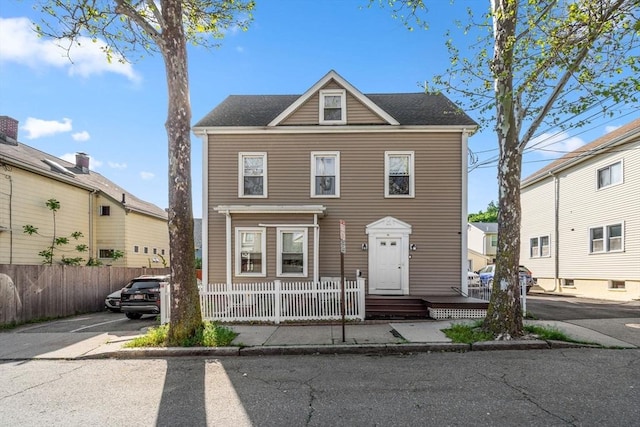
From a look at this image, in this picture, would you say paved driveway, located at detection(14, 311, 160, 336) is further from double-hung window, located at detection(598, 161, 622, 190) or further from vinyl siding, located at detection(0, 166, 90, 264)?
double-hung window, located at detection(598, 161, 622, 190)

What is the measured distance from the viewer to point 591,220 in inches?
665

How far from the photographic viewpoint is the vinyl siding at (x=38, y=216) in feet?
46.8

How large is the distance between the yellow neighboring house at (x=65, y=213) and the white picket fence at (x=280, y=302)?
10.1 m

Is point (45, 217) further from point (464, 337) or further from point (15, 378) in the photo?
point (464, 337)

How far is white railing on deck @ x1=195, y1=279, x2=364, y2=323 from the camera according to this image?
→ 9523 millimetres

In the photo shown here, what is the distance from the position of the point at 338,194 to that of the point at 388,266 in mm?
A: 2955

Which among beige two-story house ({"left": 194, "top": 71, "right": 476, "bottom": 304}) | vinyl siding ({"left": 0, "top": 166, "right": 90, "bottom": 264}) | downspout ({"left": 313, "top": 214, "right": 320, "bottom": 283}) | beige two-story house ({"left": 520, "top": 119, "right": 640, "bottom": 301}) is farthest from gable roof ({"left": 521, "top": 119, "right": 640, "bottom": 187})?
vinyl siding ({"left": 0, "top": 166, "right": 90, "bottom": 264})

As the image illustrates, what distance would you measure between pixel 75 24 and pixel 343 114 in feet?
25.5

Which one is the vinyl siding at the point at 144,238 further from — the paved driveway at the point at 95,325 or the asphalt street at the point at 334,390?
the asphalt street at the point at 334,390

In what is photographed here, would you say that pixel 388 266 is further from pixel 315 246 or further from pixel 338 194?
pixel 338 194

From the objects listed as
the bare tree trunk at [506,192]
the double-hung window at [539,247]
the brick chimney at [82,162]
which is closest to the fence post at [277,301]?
the bare tree trunk at [506,192]

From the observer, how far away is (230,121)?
42.5ft

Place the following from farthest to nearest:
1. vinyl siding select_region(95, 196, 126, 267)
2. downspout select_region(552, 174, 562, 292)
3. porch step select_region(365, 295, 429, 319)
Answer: downspout select_region(552, 174, 562, 292), vinyl siding select_region(95, 196, 126, 267), porch step select_region(365, 295, 429, 319)

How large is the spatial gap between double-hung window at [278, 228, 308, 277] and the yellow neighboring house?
10.6 metres
